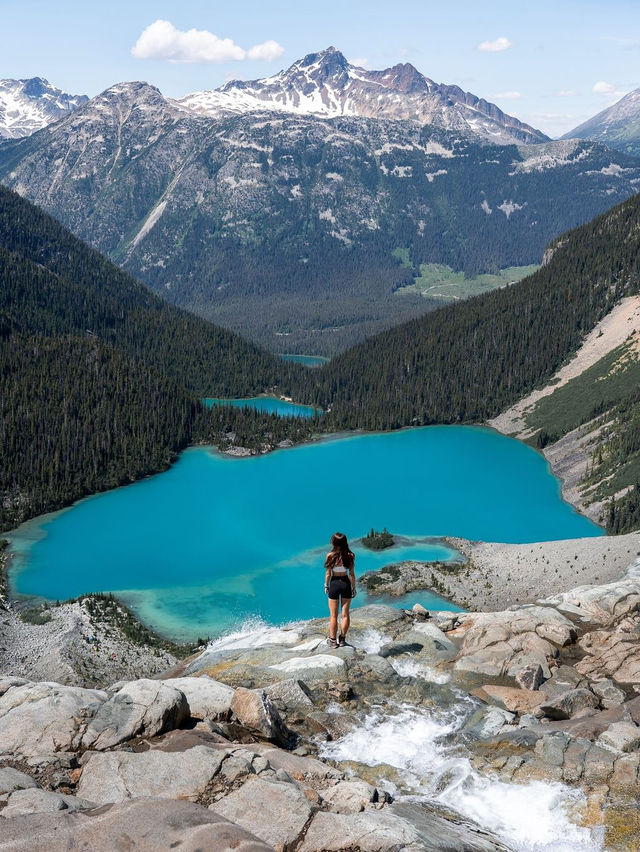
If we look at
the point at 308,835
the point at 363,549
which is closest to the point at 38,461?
the point at 363,549

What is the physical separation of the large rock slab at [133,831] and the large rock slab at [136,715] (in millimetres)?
5332

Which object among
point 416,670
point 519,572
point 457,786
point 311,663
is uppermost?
point 457,786

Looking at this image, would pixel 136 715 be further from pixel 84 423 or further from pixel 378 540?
pixel 84 423

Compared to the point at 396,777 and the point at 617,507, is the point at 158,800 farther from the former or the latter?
the point at 617,507

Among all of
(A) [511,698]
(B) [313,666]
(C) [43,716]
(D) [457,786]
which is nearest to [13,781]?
(C) [43,716]

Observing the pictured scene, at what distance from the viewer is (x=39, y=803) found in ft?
65.7

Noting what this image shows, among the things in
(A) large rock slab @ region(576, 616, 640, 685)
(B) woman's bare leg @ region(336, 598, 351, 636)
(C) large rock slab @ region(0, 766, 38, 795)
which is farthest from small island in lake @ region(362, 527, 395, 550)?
(C) large rock slab @ region(0, 766, 38, 795)

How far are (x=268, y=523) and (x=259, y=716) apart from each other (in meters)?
92.1

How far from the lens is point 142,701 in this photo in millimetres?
26062

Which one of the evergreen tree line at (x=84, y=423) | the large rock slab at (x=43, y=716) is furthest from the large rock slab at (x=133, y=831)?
the evergreen tree line at (x=84, y=423)

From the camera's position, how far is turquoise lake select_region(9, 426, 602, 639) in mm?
90188

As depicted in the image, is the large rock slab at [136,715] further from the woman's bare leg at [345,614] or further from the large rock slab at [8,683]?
the woman's bare leg at [345,614]

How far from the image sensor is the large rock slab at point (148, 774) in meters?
21.7

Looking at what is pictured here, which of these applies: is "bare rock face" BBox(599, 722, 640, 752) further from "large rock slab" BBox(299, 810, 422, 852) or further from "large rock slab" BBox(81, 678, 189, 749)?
"large rock slab" BBox(81, 678, 189, 749)
